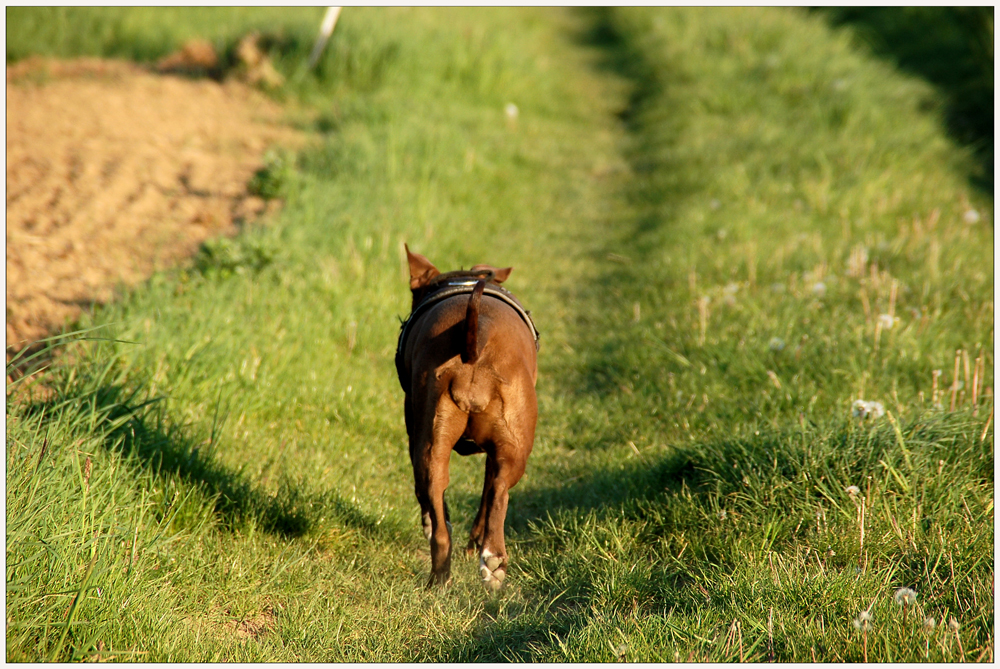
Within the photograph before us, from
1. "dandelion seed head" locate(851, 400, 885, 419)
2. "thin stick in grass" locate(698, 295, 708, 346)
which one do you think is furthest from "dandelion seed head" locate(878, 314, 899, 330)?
"dandelion seed head" locate(851, 400, 885, 419)

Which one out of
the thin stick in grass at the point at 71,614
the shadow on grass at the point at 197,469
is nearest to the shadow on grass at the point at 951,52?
the shadow on grass at the point at 197,469

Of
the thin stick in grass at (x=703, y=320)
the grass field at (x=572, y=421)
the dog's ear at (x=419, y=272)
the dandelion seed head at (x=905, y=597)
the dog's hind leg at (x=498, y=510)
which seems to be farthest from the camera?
the thin stick in grass at (x=703, y=320)

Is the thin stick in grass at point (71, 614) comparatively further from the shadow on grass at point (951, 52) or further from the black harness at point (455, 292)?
the shadow on grass at point (951, 52)

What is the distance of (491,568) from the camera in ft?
9.78

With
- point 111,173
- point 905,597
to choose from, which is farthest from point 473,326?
point 111,173

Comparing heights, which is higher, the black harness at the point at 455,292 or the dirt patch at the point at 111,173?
the black harness at the point at 455,292

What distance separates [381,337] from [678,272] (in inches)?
97.2

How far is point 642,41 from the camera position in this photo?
1412 centimetres

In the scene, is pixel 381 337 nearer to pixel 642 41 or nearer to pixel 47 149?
pixel 47 149

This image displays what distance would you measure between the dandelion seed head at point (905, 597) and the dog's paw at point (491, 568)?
54.0 inches

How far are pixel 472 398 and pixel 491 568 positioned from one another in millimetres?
663

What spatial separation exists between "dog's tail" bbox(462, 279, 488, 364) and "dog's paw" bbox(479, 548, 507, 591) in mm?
754

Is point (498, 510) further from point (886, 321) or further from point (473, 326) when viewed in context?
point (886, 321)

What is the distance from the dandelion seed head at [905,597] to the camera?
271 cm
